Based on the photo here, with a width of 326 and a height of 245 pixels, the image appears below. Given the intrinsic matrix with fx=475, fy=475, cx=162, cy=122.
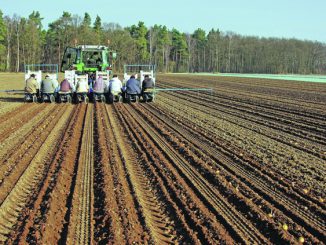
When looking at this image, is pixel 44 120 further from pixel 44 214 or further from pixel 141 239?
pixel 141 239

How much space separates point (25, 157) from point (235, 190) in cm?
472

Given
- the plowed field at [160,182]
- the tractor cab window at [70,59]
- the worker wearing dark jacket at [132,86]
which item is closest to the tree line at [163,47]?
the tractor cab window at [70,59]

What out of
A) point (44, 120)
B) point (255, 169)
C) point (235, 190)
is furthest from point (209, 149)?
point (44, 120)

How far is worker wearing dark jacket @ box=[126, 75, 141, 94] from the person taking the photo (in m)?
21.6

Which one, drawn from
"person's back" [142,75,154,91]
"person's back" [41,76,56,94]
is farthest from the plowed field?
"person's back" [142,75,154,91]

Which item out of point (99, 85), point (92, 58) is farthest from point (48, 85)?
point (92, 58)

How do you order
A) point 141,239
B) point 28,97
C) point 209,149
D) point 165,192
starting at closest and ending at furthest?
1. point 141,239
2. point 165,192
3. point 209,149
4. point 28,97

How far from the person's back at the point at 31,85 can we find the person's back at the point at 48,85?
35 cm

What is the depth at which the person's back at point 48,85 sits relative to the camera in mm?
21219

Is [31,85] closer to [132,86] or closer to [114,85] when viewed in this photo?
[114,85]

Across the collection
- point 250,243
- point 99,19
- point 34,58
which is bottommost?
point 250,243

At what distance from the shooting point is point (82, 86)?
21562mm

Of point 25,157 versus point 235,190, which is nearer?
point 235,190

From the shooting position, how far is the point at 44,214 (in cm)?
656
